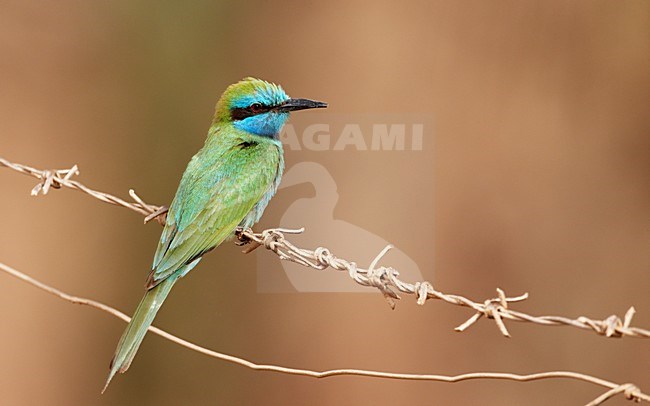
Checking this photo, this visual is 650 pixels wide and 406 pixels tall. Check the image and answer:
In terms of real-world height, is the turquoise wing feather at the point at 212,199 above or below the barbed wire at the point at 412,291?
above

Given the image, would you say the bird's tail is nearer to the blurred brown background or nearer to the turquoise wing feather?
the turquoise wing feather

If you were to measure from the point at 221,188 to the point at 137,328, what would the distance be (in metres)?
0.54

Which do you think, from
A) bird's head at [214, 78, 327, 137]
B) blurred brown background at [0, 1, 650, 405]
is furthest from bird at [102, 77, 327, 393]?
blurred brown background at [0, 1, 650, 405]

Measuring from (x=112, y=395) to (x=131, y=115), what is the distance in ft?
5.09

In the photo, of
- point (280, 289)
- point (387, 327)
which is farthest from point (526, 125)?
point (280, 289)

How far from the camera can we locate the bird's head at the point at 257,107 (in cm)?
299

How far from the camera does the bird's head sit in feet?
9.82

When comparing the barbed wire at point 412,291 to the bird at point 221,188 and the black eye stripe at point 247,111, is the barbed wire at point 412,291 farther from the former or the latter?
the black eye stripe at point 247,111

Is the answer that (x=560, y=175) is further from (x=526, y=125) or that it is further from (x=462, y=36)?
(x=462, y=36)

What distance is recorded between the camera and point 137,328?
2.42 metres

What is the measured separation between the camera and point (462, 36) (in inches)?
174

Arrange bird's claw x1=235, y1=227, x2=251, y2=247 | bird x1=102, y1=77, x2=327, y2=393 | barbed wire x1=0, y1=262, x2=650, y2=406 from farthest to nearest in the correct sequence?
bird's claw x1=235, y1=227, x2=251, y2=247, bird x1=102, y1=77, x2=327, y2=393, barbed wire x1=0, y1=262, x2=650, y2=406

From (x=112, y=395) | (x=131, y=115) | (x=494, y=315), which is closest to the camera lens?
(x=494, y=315)

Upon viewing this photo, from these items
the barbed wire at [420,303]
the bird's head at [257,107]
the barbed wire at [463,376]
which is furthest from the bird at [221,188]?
the barbed wire at [463,376]
